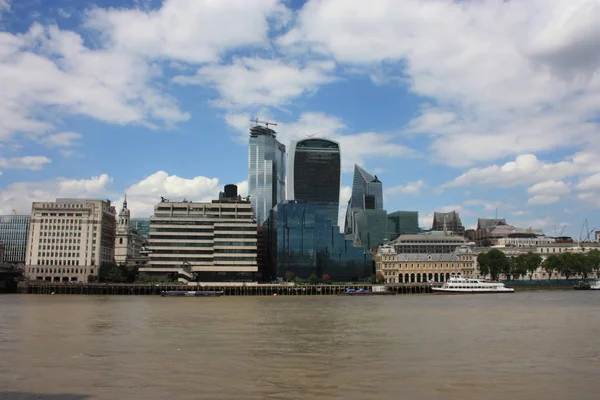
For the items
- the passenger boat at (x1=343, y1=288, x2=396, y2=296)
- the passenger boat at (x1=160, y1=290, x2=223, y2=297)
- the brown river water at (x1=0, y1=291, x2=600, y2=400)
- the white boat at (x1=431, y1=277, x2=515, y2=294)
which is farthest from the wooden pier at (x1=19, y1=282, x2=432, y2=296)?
the brown river water at (x1=0, y1=291, x2=600, y2=400)

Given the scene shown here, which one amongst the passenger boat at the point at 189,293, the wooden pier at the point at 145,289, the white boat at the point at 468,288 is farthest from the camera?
the wooden pier at the point at 145,289

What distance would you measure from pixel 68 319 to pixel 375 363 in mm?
49241

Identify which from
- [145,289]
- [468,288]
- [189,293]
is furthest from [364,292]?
[145,289]

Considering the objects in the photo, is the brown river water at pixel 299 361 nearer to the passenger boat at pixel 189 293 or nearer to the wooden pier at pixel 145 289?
the passenger boat at pixel 189 293

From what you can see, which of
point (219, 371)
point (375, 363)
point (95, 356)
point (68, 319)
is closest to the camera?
point (219, 371)

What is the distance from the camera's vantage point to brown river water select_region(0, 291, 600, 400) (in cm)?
2861

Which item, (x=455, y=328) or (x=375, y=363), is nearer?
(x=375, y=363)

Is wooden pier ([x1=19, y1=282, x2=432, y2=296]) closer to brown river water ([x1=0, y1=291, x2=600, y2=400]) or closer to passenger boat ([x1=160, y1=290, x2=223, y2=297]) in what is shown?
passenger boat ([x1=160, y1=290, x2=223, y2=297])

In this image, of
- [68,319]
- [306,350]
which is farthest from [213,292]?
[306,350]

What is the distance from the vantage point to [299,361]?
3731 centimetres

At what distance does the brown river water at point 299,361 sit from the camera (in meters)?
28.6

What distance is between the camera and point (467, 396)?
2750cm

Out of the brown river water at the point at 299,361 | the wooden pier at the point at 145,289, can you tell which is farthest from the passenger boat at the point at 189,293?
the brown river water at the point at 299,361

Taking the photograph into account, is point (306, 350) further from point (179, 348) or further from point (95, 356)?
point (95, 356)
